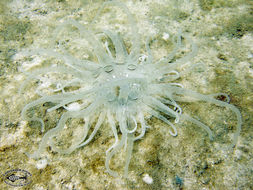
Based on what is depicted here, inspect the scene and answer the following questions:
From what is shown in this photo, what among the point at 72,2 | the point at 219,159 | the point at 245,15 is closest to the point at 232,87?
the point at 219,159

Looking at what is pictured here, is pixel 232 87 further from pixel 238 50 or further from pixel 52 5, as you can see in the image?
pixel 52 5

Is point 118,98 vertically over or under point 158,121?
over

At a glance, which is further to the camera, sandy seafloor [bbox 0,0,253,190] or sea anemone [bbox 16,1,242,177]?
sea anemone [bbox 16,1,242,177]

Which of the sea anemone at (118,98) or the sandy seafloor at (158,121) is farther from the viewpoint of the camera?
the sea anemone at (118,98)
